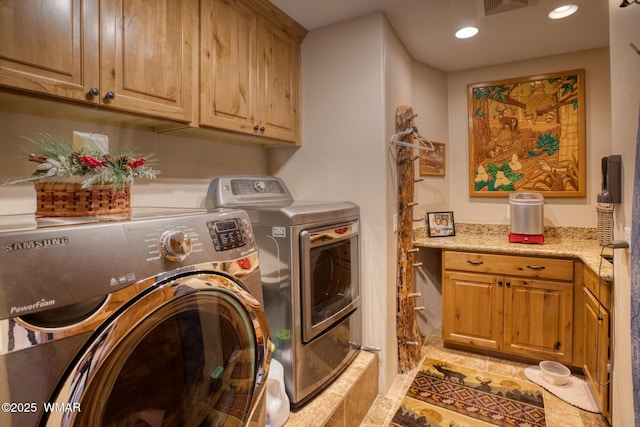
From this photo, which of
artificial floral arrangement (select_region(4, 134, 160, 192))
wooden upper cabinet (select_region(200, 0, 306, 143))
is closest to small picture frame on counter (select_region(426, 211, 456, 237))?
wooden upper cabinet (select_region(200, 0, 306, 143))

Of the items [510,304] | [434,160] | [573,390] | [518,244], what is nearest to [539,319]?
[510,304]

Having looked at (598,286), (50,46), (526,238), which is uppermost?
(50,46)

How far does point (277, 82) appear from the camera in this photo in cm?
215

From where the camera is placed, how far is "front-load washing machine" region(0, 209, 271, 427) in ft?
1.99

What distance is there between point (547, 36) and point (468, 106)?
0.81 metres

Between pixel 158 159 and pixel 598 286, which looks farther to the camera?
pixel 598 286

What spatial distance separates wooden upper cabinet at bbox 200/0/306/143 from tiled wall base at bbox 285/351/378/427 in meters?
1.50

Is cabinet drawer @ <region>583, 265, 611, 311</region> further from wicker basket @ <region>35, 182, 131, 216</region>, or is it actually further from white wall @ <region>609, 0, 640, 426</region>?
wicker basket @ <region>35, 182, 131, 216</region>

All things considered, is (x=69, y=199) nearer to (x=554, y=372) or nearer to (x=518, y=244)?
(x=518, y=244)

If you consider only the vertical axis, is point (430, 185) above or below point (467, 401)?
above

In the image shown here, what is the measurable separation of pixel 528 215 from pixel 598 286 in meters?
0.85

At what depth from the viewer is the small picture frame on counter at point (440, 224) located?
10.1ft

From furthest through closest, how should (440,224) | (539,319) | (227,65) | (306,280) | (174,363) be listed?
(440,224) < (539,319) < (227,65) < (306,280) < (174,363)

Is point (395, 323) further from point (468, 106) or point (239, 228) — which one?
point (468, 106)
